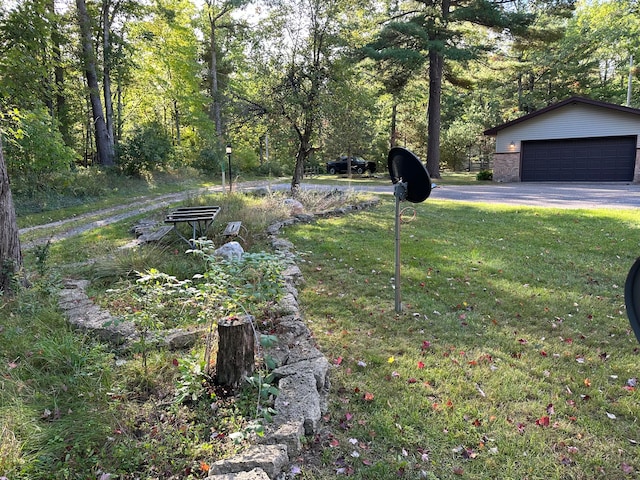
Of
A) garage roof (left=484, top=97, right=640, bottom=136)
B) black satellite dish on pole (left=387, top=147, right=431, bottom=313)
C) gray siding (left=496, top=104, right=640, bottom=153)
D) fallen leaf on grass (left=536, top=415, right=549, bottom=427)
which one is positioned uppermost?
garage roof (left=484, top=97, right=640, bottom=136)

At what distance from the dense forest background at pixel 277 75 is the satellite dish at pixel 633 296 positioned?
638 centimetres

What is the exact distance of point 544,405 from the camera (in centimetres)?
227

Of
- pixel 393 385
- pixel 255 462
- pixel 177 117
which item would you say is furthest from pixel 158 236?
pixel 177 117

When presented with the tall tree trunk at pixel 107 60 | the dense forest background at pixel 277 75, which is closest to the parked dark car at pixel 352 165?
the dense forest background at pixel 277 75

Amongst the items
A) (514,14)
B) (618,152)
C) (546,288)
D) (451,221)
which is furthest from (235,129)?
(618,152)

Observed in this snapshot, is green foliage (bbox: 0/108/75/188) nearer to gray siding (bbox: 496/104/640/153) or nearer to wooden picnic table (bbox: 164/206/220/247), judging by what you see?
wooden picnic table (bbox: 164/206/220/247)

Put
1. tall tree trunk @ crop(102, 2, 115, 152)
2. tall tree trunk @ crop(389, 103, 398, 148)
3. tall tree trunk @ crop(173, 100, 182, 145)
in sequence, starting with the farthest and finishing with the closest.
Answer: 1. tall tree trunk @ crop(389, 103, 398, 148)
2. tall tree trunk @ crop(173, 100, 182, 145)
3. tall tree trunk @ crop(102, 2, 115, 152)

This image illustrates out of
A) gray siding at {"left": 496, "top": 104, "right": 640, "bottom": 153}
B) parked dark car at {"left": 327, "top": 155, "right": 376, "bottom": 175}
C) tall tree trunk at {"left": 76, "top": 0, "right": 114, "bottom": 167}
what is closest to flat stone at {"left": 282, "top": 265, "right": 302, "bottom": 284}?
tall tree trunk at {"left": 76, "top": 0, "right": 114, "bottom": 167}

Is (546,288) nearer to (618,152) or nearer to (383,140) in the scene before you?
(618,152)

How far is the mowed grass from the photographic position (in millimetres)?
1894

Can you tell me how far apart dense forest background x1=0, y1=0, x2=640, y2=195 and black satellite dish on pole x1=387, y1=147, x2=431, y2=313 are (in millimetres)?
4976

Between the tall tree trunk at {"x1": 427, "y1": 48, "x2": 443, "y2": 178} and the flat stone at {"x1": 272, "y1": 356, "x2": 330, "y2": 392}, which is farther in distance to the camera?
the tall tree trunk at {"x1": 427, "y1": 48, "x2": 443, "y2": 178}

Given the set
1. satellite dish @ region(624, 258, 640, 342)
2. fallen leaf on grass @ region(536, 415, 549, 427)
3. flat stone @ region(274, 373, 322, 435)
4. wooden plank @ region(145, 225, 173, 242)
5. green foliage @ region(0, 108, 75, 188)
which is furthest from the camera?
green foliage @ region(0, 108, 75, 188)

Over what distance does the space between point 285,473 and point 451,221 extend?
657 cm
